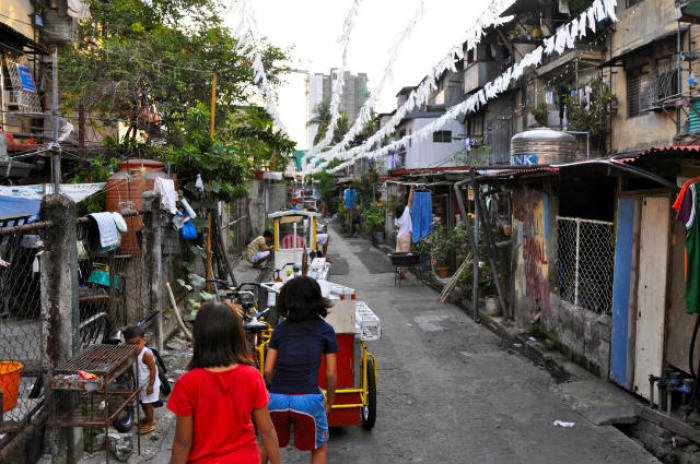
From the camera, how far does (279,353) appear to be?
3846 millimetres

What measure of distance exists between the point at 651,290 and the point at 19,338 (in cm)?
864

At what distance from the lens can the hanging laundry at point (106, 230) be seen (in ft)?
18.4

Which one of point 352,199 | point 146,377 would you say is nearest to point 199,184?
point 146,377

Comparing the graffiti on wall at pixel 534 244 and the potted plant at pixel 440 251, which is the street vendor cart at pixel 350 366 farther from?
the potted plant at pixel 440 251

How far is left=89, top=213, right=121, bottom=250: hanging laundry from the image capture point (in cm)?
560

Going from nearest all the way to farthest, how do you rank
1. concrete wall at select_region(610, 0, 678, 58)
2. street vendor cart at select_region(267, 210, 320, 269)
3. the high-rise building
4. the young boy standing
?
the young boy standing, the high-rise building, street vendor cart at select_region(267, 210, 320, 269), concrete wall at select_region(610, 0, 678, 58)

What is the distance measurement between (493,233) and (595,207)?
3.26 meters

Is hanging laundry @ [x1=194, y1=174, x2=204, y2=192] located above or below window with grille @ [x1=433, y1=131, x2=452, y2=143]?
below

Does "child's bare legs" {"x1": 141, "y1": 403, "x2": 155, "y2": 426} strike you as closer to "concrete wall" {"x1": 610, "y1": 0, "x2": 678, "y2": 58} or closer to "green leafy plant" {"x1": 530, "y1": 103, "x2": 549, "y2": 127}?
"concrete wall" {"x1": 610, "y1": 0, "x2": 678, "y2": 58}

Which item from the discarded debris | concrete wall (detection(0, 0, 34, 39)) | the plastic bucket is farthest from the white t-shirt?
the plastic bucket

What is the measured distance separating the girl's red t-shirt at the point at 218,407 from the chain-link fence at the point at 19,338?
6.45 feet

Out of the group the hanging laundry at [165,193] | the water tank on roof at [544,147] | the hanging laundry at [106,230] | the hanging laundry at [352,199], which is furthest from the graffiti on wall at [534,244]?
the hanging laundry at [352,199]

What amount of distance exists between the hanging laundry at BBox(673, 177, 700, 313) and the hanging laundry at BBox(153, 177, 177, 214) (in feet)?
21.5

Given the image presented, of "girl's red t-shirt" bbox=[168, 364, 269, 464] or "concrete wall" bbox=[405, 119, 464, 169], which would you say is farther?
"concrete wall" bbox=[405, 119, 464, 169]
